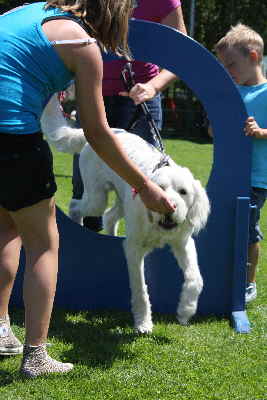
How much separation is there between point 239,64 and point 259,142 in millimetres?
598

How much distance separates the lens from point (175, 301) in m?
4.38

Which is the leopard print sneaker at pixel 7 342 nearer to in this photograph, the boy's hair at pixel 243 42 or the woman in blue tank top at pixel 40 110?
the woman in blue tank top at pixel 40 110

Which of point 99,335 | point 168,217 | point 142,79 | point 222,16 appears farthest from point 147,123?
point 222,16

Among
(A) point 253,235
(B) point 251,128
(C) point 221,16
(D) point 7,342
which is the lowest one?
(C) point 221,16

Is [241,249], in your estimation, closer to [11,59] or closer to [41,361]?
[41,361]

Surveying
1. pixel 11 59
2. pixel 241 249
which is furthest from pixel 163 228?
pixel 11 59

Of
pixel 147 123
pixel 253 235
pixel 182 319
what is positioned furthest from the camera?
pixel 147 123

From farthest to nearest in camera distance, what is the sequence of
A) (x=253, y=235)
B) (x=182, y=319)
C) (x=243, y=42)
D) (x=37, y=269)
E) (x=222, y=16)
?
(x=222, y=16) < (x=253, y=235) < (x=243, y=42) < (x=182, y=319) < (x=37, y=269)

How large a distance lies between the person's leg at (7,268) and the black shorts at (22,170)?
1.24 feet

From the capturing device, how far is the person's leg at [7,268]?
3383 mm

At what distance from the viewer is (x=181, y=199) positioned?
3676 millimetres

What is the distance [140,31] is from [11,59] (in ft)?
4.71

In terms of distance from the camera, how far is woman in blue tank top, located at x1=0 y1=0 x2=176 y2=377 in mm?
2787

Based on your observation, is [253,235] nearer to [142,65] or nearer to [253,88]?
[253,88]
